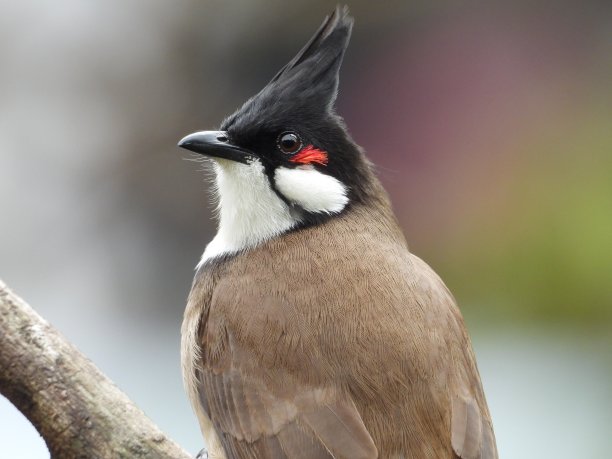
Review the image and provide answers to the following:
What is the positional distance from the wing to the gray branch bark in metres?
0.34

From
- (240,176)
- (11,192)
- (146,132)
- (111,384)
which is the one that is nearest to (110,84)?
(146,132)

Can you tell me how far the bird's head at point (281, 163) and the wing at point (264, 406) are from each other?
33 cm

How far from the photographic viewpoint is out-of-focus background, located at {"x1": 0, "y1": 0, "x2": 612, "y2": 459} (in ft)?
20.1

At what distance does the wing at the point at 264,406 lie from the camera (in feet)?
10.7

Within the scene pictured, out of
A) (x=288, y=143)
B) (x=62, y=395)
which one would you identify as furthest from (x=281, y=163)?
(x=62, y=395)

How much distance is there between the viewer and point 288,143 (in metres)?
3.85

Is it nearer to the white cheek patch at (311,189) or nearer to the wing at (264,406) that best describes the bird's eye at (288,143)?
the white cheek patch at (311,189)

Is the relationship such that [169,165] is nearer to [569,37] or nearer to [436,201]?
[436,201]

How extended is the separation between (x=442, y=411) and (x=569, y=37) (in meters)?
3.83

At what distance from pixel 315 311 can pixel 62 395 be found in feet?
2.63

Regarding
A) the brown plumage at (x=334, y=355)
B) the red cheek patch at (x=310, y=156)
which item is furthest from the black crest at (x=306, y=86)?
the brown plumage at (x=334, y=355)

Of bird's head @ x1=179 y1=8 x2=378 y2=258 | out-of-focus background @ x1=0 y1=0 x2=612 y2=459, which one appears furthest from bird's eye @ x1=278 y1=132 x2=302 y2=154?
out-of-focus background @ x1=0 y1=0 x2=612 y2=459

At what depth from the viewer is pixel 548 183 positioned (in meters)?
6.24

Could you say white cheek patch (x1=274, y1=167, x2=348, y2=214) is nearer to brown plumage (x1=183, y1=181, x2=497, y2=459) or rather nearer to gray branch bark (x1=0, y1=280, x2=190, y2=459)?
brown plumage (x1=183, y1=181, x2=497, y2=459)
